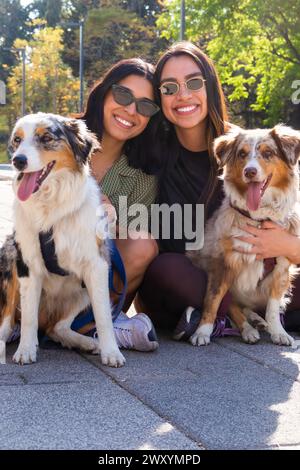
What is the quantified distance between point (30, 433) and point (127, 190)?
2.47 metres

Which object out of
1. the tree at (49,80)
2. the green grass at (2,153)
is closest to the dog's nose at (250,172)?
the tree at (49,80)

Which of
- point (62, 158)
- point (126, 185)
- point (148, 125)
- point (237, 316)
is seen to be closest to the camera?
point (62, 158)

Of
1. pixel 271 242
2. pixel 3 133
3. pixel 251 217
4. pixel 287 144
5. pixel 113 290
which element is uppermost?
pixel 287 144

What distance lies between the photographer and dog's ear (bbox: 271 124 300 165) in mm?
4434

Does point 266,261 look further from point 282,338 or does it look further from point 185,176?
point 185,176

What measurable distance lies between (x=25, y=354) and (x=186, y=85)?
86.9 inches

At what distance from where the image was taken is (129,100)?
185 inches

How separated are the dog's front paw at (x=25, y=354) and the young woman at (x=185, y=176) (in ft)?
3.56

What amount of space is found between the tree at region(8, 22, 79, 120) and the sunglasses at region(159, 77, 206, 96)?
131 feet

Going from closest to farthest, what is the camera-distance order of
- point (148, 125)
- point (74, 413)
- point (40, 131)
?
point (74, 413) → point (40, 131) → point (148, 125)

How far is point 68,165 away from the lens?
390 cm

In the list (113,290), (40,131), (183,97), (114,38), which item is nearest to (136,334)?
(113,290)
